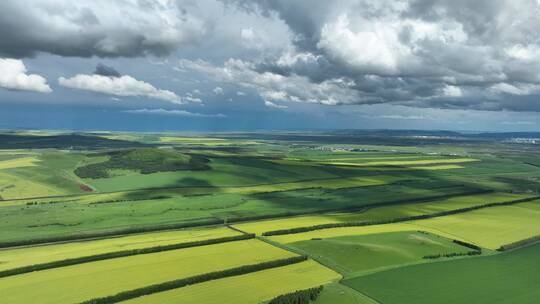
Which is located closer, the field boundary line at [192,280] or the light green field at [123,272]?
the field boundary line at [192,280]

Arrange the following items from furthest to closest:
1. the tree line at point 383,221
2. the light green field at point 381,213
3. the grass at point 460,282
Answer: the light green field at point 381,213, the tree line at point 383,221, the grass at point 460,282

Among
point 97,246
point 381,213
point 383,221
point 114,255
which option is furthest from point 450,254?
point 97,246

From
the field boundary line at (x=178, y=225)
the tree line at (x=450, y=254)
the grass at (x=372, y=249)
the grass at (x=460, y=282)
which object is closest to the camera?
the grass at (x=460, y=282)

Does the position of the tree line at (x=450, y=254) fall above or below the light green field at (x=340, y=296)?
above

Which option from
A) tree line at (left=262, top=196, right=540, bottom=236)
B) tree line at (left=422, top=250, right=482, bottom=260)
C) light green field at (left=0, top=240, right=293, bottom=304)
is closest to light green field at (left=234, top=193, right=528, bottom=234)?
tree line at (left=262, top=196, right=540, bottom=236)

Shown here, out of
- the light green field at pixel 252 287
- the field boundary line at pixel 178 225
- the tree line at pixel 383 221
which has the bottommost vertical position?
the field boundary line at pixel 178 225

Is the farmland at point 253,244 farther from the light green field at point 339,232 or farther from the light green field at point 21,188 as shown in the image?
the light green field at point 21,188

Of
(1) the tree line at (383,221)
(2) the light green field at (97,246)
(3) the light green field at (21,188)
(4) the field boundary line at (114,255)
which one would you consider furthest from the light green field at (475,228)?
(3) the light green field at (21,188)

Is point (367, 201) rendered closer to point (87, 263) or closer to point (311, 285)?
point (311, 285)

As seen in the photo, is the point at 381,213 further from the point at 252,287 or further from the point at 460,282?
the point at 252,287
